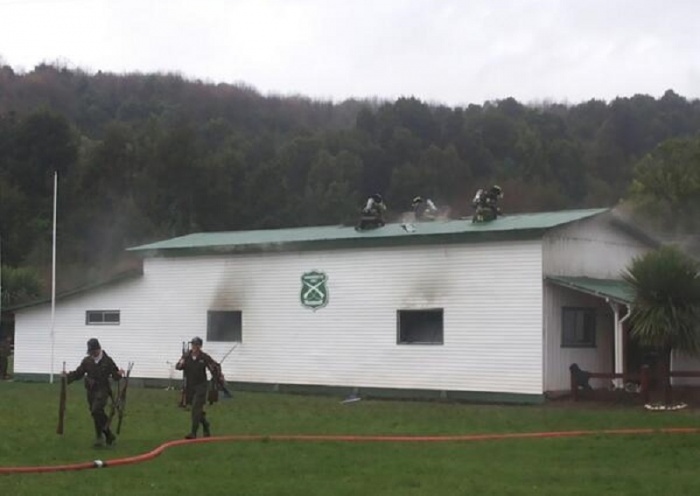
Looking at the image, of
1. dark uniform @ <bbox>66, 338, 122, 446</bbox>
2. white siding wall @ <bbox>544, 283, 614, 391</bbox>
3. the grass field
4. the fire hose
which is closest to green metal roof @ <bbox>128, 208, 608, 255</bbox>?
white siding wall @ <bbox>544, 283, 614, 391</bbox>

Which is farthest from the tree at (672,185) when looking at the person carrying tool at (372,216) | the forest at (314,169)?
the person carrying tool at (372,216)

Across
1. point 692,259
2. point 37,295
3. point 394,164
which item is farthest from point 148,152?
point 692,259

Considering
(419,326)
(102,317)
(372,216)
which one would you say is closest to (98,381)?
(419,326)

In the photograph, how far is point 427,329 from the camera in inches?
1040

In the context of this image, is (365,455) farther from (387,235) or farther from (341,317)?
(341,317)

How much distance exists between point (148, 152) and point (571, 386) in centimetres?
5509

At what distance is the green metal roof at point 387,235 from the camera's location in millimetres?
25314

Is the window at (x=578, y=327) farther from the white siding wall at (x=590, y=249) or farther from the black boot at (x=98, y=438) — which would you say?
the black boot at (x=98, y=438)

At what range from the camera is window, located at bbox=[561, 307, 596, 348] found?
1003 inches

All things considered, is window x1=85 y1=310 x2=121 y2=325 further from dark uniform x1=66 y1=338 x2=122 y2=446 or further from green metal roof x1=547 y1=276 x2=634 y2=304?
dark uniform x1=66 y1=338 x2=122 y2=446

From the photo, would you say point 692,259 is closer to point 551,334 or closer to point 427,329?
point 551,334

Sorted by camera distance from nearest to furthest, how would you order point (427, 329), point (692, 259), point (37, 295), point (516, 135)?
point (692, 259) < point (427, 329) < point (37, 295) < point (516, 135)

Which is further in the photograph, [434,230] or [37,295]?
[37,295]

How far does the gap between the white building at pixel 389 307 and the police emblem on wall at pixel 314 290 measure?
3 centimetres
